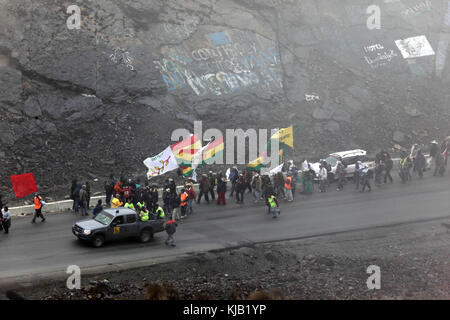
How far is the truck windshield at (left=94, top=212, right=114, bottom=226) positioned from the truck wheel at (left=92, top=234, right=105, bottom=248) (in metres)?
0.49

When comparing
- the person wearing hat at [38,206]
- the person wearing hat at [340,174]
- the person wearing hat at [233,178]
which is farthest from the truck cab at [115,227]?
the person wearing hat at [340,174]

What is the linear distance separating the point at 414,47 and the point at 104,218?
98.3 feet

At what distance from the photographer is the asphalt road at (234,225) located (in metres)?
15.8

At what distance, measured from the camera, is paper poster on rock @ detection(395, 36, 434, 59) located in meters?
37.1

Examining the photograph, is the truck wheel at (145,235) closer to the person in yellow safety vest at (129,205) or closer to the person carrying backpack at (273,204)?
the person in yellow safety vest at (129,205)

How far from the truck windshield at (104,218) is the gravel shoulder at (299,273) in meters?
2.65

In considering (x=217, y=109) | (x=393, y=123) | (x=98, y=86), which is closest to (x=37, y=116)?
(x=98, y=86)

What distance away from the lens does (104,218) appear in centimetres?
1716

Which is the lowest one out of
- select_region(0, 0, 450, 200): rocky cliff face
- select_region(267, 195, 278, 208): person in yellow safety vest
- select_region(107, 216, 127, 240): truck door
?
select_region(107, 216, 127, 240): truck door

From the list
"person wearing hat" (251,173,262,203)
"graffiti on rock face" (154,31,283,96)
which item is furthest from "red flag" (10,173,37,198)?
"graffiti on rock face" (154,31,283,96)

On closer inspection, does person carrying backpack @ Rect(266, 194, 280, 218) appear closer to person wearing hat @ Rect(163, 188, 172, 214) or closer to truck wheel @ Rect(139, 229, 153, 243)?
person wearing hat @ Rect(163, 188, 172, 214)

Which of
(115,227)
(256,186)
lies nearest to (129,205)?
(115,227)

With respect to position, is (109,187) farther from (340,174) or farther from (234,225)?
(340,174)
